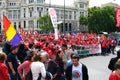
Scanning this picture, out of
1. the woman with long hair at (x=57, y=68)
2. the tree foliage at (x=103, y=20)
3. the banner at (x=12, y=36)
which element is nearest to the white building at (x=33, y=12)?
the tree foliage at (x=103, y=20)

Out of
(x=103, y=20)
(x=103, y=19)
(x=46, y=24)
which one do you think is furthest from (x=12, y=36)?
(x=46, y=24)

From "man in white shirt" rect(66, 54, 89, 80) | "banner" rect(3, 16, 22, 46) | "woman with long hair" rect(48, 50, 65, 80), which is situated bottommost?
"woman with long hair" rect(48, 50, 65, 80)

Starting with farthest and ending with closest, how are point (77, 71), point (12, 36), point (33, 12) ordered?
point (33, 12) < point (12, 36) < point (77, 71)

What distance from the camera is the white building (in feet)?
355

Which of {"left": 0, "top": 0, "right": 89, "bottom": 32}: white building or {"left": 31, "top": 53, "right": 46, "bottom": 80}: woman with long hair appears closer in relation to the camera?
{"left": 31, "top": 53, "right": 46, "bottom": 80}: woman with long hair

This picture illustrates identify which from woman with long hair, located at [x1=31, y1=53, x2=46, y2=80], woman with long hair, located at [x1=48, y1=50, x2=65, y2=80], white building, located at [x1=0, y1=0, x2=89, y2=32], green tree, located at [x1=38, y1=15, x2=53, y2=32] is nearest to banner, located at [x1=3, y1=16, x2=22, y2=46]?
woman with long hair, located at [x1=48, y1=50, x2=65, y2=80]

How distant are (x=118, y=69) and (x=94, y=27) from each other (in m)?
77.8

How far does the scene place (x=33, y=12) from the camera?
109 metres

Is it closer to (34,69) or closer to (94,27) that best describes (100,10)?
(94,27)

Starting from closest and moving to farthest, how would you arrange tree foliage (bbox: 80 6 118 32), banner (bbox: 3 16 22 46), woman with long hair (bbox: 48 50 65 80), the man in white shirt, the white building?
the man in white shirt < woman with long hair (bbox: 48 50 65 80) < banner (bbox: 3 16 22 46) < tree foliage (bbox: 80 6 118 32) < the white building

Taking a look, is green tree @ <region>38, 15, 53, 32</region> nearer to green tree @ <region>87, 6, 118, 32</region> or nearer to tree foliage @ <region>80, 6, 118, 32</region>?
tree foliage @ <region>80, 6, 118, 32</region>

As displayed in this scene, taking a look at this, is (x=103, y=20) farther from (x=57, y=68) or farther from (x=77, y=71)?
(x=77, y=71)

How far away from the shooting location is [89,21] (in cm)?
8588

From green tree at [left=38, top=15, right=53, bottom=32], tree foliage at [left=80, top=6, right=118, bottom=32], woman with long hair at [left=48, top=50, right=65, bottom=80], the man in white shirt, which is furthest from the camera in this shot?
green tree at [left=38, top=15, right=53, bottom=32]
